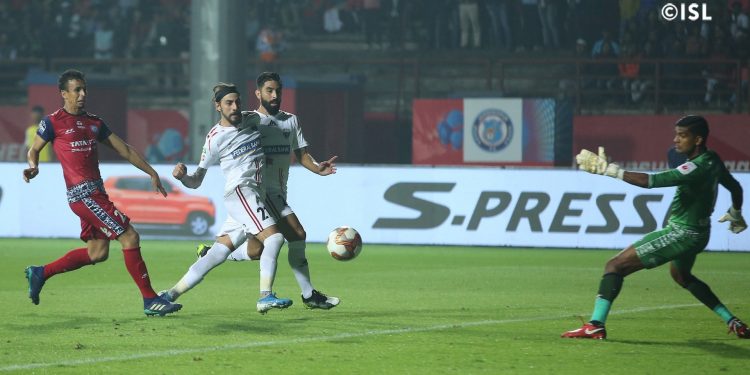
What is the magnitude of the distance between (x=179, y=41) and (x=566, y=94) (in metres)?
10.8

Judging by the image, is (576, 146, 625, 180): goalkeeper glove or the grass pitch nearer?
the grass pitch

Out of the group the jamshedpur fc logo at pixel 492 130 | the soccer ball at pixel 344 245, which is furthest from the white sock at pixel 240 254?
the jamshedpur fc logo at pixel 492 130

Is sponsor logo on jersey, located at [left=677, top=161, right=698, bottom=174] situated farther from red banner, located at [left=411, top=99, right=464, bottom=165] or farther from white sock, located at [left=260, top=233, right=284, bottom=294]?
red banner, located at [left=411, top=99, right=464, bottom=165]

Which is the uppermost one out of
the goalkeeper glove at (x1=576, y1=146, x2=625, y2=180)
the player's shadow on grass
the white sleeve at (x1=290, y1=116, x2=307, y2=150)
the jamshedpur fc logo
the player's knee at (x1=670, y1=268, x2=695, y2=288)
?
the goalkeeper glove at (x1=576, y1=146, x2=625, y2=180)

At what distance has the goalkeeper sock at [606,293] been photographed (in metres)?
10.5

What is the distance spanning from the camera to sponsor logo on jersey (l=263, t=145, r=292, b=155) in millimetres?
12852

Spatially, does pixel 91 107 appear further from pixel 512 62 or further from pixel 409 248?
pixel 409 248

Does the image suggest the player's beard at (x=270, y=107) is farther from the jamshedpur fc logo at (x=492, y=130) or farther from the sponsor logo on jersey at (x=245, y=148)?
the jamshedpur fc logo at (x=492, y=130)

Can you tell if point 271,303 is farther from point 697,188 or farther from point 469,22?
point 469,22

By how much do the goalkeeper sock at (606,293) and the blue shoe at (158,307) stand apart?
12.0 ft

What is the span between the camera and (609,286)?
1053 centimetres

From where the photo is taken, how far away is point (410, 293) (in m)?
15.0

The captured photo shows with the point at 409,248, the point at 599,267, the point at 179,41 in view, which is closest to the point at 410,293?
the point at 599,267

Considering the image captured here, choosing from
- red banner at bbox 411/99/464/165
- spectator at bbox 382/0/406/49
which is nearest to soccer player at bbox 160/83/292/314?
red banner at bbox 411/99/464/165
